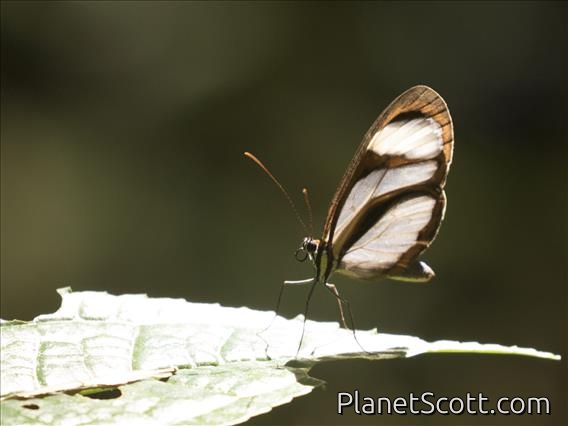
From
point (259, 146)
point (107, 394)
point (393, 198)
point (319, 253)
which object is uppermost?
point (259, 146)

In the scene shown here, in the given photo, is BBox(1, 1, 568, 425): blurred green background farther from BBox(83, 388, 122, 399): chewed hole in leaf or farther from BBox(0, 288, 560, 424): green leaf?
BBox(83, 388, 122, 399): chewed hole in leaf

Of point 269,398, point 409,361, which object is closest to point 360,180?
point 269,398

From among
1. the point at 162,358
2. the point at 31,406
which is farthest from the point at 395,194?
the point at 31,406

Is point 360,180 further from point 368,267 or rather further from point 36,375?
point 36,375

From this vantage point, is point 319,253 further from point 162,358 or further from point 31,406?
point 31,406

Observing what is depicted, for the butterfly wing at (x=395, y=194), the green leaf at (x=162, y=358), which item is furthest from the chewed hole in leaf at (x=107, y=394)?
the butterfly wing at (x=395, y=194)

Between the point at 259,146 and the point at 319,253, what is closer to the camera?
the point at 319,253
